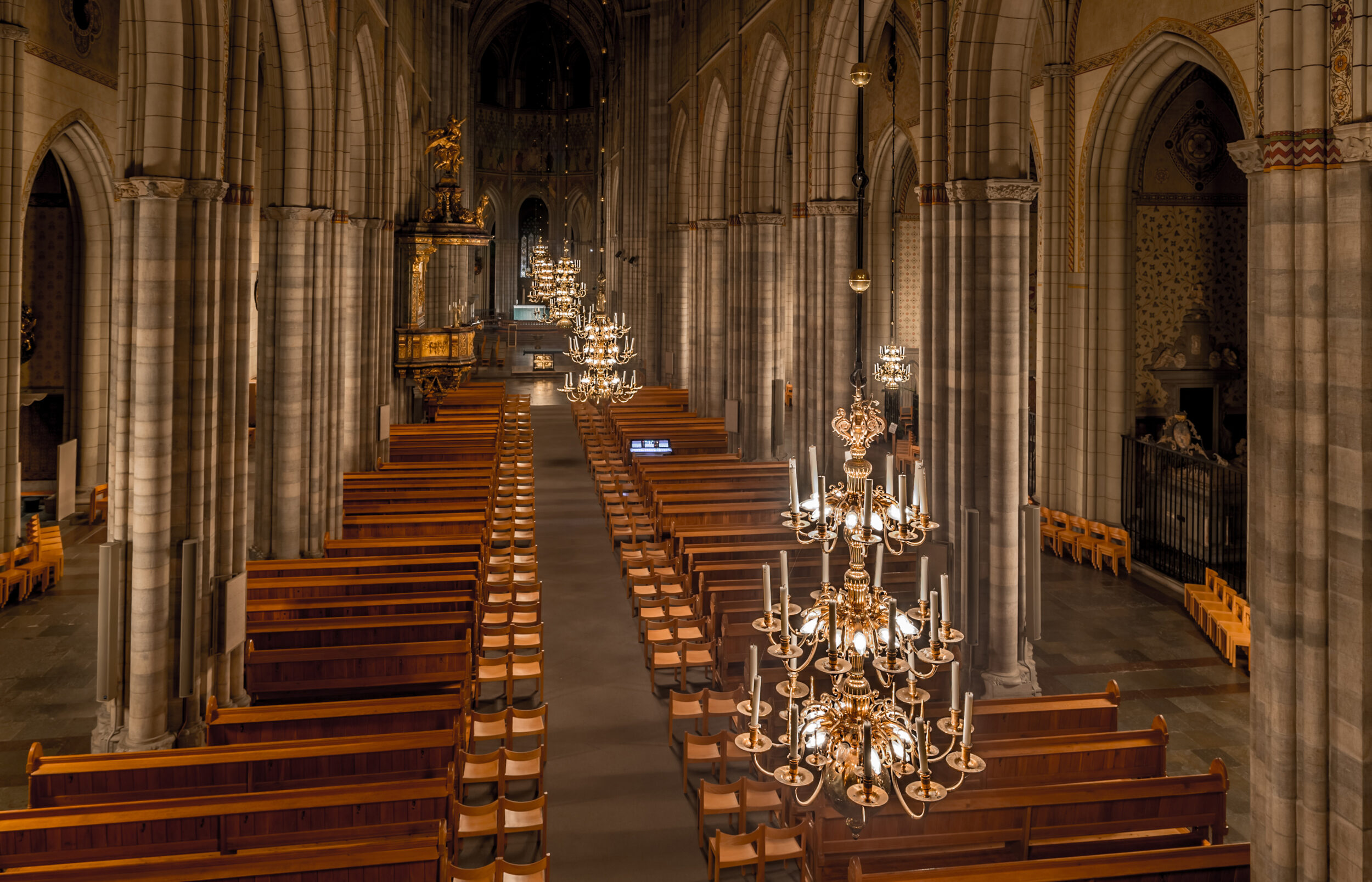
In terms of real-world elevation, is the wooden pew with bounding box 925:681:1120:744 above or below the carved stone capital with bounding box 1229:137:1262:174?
below

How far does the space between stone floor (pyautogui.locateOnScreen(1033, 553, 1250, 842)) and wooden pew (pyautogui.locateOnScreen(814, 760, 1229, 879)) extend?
1.49m

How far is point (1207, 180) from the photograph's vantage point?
17.5 meters

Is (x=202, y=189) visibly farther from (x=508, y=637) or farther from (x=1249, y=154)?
(x=1249, y=154)

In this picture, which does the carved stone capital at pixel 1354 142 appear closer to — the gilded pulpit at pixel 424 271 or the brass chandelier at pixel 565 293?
the gilded pulpit at pixel 424 271

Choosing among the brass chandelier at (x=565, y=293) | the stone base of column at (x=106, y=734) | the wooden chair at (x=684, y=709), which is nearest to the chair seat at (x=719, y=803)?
the wooden chair at (x=684, y=709)

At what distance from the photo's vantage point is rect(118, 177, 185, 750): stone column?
874 cm

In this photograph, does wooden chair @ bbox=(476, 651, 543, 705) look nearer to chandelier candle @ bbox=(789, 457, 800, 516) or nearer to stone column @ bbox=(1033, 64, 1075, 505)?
chandelier candle @ bbox=(789, 457, 800, 516)

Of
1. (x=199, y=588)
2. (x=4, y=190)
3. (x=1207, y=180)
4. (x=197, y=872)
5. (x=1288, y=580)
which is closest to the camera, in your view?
(x=197, y=872)

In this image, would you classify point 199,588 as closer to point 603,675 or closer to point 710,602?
point 603,675

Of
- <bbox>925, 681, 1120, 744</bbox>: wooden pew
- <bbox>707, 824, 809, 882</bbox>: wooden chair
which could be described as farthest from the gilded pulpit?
<bbox>707, 824, 809, 882</bbox>: wooden chair

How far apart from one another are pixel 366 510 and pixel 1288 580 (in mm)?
13822

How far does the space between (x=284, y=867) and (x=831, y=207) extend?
15.1 meters

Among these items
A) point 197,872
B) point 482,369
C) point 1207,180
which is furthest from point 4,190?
point 482,369

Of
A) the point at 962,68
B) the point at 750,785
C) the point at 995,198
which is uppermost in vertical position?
the point at 962,68
